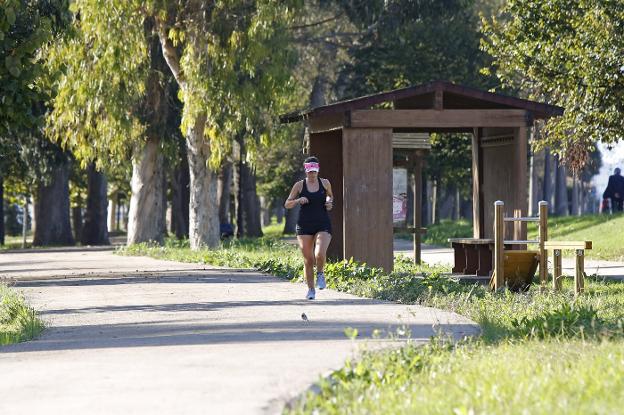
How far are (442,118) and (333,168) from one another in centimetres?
310

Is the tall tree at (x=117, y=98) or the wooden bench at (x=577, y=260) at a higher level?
the tall tree at (x=117, y=98)

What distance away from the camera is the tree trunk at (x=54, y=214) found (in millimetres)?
57344

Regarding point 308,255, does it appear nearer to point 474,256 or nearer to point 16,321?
point 16,321

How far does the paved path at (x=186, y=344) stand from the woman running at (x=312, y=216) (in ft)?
1.77

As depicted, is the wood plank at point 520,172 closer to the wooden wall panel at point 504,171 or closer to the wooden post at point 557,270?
the wooden wall panel at point 504,171

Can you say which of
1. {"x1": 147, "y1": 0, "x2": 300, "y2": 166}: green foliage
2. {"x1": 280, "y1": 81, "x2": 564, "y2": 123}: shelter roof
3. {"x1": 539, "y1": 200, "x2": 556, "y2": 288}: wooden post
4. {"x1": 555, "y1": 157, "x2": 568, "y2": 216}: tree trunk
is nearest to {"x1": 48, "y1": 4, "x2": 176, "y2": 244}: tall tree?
{"x1": 147, "y1": 0, "x2": 300, "y2": 166}: green foliage

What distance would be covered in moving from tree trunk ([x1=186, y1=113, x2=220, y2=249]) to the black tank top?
18.6m

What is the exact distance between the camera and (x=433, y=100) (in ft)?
81.7

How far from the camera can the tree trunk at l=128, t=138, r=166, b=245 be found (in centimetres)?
4184

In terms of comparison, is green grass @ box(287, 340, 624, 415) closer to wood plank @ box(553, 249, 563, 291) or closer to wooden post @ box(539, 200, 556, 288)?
wood plank @ box(553, 249, 563, 291)

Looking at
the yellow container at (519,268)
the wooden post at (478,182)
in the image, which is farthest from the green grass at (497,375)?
the wooden post at (478,182)

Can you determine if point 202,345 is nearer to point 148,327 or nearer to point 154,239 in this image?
point 148,327

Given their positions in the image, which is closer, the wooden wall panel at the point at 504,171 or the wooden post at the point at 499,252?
the wooden post at the point at 499,252

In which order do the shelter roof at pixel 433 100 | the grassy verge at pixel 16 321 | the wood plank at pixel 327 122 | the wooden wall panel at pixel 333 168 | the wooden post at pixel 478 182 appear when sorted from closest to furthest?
the grassy verge at pixel 16 321 → the shelter roof at pixel 433 100 → the wood plank at pixel 327 122 → the wooden wall panel at pixel 333 168 → the wooden post at pixel 478 182
